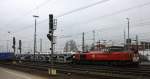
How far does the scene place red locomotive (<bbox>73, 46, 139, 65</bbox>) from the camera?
42.5 meters

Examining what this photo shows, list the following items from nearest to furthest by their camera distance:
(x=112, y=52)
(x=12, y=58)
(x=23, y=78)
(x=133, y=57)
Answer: (x=23, y=78)
(x=133, y=57)
(x=112, y=52)
(x=12, y=58)

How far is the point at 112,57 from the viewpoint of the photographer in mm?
45188

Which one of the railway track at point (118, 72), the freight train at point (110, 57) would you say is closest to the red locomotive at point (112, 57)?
the freight train at point (110, 57)

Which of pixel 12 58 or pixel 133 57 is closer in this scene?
pixel 133 57

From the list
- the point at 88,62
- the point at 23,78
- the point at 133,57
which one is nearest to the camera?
the point at 23,78

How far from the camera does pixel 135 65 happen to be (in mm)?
42094

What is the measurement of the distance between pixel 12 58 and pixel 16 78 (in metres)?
Answer: 56.5

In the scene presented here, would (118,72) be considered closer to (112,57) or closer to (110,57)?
(112,57)

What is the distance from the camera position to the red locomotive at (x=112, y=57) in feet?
→ 139

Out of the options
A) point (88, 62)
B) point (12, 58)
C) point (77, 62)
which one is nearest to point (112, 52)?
point (88, 62)

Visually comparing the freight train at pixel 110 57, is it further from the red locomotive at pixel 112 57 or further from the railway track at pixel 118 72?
the railway track at pixel 118 72

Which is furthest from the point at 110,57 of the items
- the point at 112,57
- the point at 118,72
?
the point at 118,72

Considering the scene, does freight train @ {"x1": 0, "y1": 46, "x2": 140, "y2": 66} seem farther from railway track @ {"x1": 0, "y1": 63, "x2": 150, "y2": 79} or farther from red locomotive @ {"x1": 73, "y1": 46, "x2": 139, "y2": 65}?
railway track @ {"x1": 0, "y1": 63, "x2": 150, "y2": 79}

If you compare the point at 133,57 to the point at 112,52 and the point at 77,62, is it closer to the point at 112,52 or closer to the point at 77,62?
the point at 112,52
